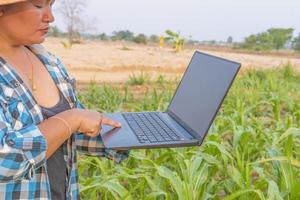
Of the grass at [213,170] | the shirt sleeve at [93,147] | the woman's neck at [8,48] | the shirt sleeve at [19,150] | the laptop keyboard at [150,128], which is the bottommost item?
the grass at [213,170]

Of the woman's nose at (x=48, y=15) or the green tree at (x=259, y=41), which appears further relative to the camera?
the green tree at (x=259, y=41)

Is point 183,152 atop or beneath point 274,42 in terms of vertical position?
atop

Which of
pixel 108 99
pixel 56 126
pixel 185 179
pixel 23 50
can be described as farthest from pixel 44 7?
pixel 108 99

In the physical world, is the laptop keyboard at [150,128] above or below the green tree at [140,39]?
above

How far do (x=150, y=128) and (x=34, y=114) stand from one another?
427mm

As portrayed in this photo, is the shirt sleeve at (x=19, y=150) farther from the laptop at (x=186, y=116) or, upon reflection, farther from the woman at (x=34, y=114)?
the laptop at (x=186, y=116)

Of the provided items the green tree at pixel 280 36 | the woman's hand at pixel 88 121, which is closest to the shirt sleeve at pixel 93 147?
the woman's hand at pixel 88 121

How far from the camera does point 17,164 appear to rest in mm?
763

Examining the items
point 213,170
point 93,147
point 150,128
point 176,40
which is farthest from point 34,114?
point 176,40

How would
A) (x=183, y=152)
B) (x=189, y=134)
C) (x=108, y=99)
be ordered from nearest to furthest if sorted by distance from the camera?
1. (x=189, y=134)
2. (x=183, y=152)
3. (x=108, y=99)

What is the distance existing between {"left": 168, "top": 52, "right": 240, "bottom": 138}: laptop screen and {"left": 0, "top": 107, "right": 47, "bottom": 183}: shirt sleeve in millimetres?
446

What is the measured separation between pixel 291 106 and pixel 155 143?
8.45 feet

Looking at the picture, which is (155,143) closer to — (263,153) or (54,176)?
(54,176)

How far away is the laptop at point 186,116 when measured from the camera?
3.51 ft
